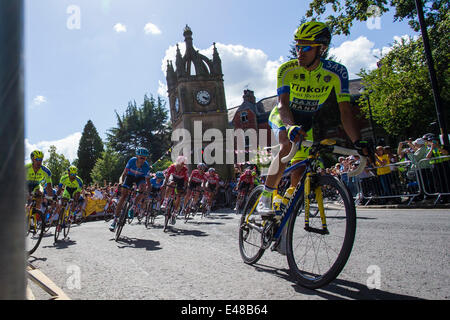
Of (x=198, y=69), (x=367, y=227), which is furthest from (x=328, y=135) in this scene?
(x=367, y=227)

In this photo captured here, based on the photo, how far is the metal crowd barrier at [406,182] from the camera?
9188mm

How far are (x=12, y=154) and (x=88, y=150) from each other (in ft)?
295

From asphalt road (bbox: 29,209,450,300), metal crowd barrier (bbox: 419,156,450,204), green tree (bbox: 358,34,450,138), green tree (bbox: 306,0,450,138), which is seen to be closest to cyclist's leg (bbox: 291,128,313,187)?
asphalt road (bbox: 29,209,450,300)

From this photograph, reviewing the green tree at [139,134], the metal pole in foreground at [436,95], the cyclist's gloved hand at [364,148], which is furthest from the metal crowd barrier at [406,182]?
the green tree at [139,134]

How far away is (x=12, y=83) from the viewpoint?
3.31ft

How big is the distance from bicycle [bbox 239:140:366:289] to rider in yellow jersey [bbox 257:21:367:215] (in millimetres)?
310

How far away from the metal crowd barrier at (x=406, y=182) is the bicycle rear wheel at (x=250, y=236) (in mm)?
5418

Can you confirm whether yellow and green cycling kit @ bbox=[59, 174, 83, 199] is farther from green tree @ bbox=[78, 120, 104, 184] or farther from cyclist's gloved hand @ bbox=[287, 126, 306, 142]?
green tree @ bbox=[78, 120, 104, 184]

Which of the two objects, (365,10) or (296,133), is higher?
(365,10)

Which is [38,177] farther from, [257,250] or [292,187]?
[292,187]

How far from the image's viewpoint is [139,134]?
64312 millimetres

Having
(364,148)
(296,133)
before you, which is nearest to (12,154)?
(296,133)

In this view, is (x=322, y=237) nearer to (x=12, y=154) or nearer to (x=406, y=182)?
(x=12, y=154)
